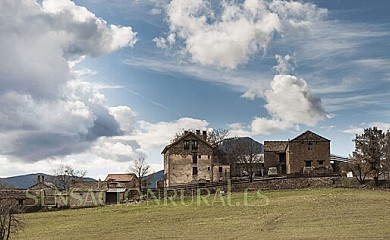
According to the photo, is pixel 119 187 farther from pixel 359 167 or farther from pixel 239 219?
pixel 239 219

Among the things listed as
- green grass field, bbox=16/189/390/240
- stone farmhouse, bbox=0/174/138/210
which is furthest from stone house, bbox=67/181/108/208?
green grass field, bbox=16/189/390/240

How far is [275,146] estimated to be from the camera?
4245 inches

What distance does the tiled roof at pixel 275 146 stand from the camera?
106938 millimetres

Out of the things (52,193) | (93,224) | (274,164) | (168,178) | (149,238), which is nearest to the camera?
(149,238)

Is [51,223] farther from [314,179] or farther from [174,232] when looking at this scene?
[314,179]

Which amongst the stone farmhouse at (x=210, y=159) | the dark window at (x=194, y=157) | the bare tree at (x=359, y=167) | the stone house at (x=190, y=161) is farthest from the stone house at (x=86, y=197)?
the bare tree at (x=359, y=167)

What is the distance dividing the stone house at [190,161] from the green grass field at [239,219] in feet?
64.1

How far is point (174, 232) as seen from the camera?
49906mm

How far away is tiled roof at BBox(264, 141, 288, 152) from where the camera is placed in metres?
107

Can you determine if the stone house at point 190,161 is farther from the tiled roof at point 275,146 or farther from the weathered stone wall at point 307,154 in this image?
the tiled roof at point 275,146

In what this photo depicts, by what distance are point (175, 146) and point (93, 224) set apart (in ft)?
128

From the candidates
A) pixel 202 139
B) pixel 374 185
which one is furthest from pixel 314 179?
pixel 202 139

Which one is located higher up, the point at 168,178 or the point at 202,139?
the point at 202,139

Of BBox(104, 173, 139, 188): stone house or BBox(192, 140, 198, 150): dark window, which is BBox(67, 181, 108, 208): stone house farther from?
BBox(104, 173, 139, 188): stone house
